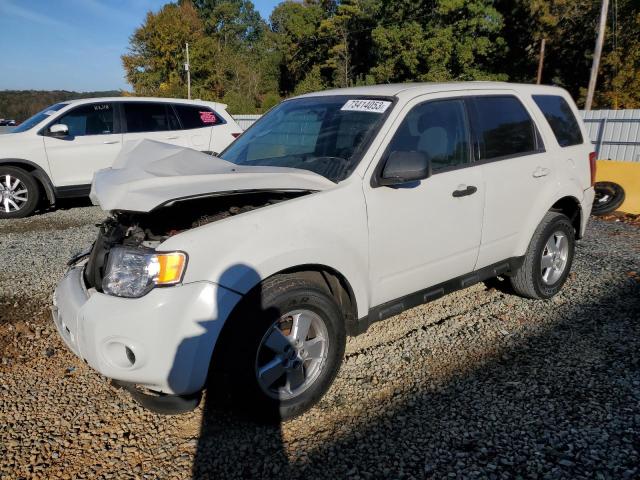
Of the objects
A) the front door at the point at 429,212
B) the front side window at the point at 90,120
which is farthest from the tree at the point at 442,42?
the front door at the point at 429,212

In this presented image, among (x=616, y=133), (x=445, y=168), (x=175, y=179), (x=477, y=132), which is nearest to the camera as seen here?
(x=175, y=179)

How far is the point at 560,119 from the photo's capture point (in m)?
4.30

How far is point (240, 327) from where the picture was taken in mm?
2363

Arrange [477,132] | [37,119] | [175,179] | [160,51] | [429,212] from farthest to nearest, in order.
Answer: [160,51], [37,119], [477,132], [429,212], [175,179]

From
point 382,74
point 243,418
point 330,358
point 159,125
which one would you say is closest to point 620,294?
point 330,358

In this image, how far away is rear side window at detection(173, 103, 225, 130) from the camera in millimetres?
8945

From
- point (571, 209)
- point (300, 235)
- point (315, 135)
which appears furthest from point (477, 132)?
point (300, 235)

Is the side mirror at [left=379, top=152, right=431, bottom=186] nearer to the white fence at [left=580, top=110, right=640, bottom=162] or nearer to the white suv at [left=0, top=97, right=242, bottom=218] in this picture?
the white suv at [left=0, top=97, right=242, bottom=218]

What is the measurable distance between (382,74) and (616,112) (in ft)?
88.7

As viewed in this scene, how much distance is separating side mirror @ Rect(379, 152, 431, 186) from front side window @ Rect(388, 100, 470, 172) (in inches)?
10.3

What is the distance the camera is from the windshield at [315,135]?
120 inches

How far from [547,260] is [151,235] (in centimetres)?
349

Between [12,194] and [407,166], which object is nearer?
[407,166]

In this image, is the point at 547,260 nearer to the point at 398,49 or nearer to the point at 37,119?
the point at 37,119
